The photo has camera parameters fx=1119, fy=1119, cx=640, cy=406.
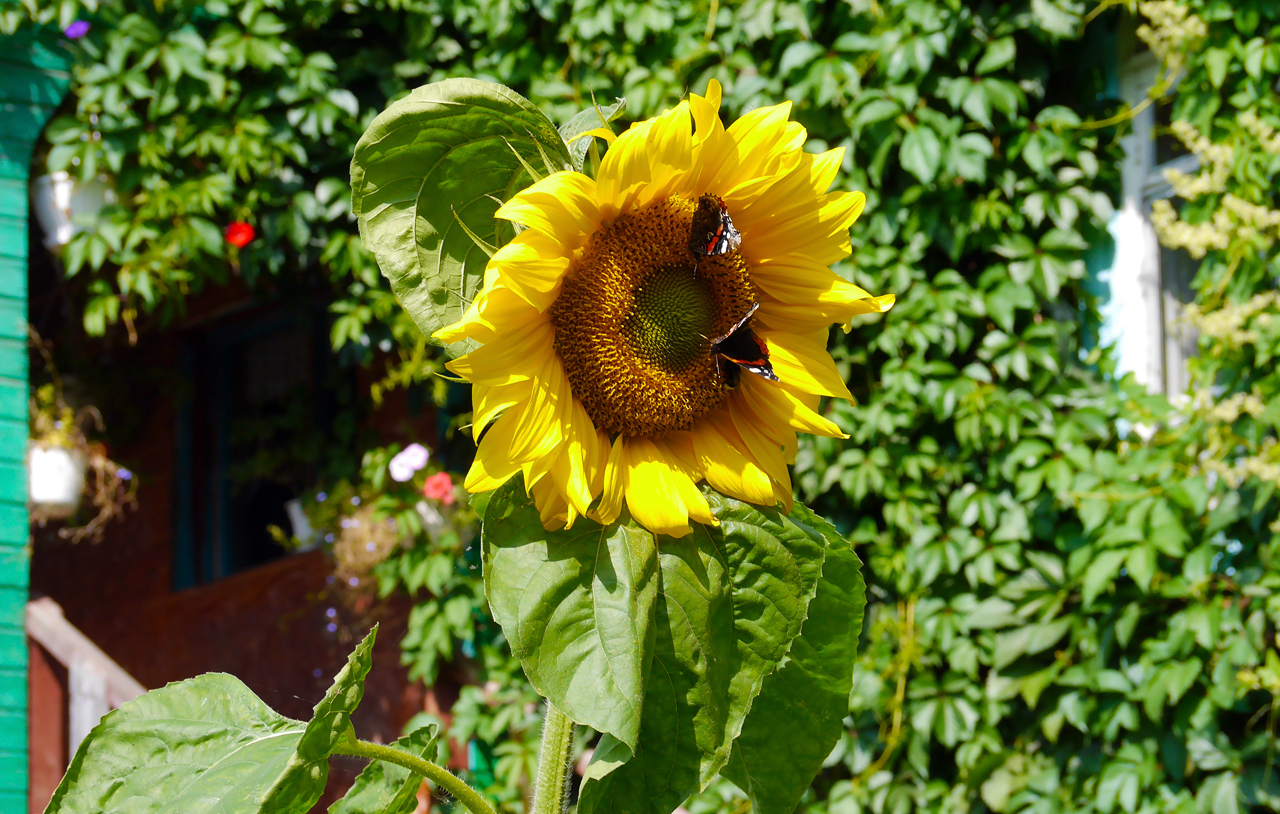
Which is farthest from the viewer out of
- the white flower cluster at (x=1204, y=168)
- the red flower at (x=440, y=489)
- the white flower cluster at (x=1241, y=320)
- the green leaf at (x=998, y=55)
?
the red flower at (x=440, y=489)

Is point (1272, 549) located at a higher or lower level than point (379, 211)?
lower

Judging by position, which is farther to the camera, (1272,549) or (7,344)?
(7,344)

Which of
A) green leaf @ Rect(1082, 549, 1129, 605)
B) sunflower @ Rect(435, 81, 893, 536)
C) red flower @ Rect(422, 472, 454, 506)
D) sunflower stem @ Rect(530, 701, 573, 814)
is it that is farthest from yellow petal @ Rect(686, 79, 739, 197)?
red flower @ Rect(422, 472, 454, 506)

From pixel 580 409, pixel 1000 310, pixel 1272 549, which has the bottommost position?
pixel 1272 549

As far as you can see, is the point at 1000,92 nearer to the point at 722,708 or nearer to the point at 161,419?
the point at 722,708

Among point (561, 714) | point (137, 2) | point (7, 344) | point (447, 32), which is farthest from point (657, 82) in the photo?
point (561, 714)

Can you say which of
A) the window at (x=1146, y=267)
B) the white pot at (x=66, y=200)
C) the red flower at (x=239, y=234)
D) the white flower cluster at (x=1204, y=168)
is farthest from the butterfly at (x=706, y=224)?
the white pot at (x=66, y=200)

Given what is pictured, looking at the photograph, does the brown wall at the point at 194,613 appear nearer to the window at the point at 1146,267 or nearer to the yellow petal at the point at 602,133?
the window at the point at 1146,267
